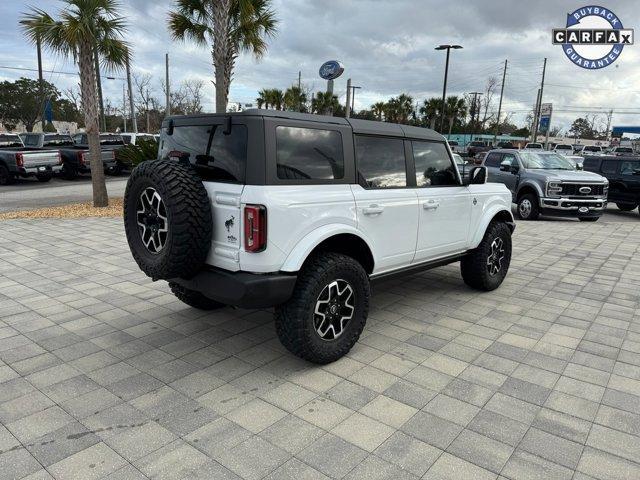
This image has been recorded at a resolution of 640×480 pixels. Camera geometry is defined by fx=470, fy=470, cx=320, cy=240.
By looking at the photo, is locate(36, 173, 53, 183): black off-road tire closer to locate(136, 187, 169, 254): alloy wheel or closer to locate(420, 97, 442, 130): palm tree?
locate(136, 187, 169, 254): alloy wheel

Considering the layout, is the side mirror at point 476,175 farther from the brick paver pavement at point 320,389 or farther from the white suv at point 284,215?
the brick paver pavement at point 320,389

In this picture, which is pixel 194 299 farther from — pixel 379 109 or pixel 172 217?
pixel 379 109

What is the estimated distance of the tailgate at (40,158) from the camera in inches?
651

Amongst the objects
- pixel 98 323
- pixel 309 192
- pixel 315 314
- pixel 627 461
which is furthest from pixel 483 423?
Result: pixel 98 323

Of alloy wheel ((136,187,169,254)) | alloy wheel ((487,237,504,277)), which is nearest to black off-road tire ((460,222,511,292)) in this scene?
alloy wheel ((487,237,504,277))

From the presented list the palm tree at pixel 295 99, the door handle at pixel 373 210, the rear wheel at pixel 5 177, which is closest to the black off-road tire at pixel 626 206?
the door handle at pixel 373 210

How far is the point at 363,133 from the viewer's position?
399cm

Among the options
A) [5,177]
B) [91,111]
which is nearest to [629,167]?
[91,111]

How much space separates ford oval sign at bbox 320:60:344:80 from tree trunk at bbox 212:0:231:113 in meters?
11.4

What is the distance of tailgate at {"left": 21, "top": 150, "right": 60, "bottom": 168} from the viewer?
16547mm

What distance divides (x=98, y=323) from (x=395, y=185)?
10.1ft

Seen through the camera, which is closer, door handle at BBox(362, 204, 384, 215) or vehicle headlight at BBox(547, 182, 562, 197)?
door handle at BBox(362, 204, 384, 215)

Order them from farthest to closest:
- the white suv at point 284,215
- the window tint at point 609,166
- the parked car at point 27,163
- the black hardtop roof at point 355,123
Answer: the parked car at point 27,163, the window tint at point 609,166, the black hardtop roof at point 355,123, the white suv at point 284,215

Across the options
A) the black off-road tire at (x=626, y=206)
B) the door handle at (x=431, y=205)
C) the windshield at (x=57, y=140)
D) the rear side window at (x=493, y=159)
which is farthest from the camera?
the windshield at (x=57, y=140)
